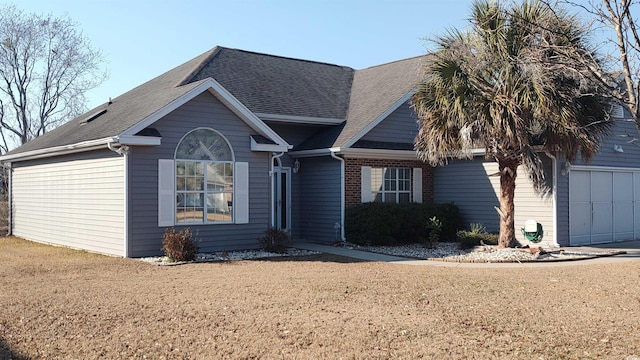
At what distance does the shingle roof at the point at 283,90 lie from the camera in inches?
714

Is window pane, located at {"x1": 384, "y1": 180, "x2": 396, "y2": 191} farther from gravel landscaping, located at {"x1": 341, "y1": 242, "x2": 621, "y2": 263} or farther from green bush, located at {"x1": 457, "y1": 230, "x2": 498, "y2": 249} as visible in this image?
green bush, located at {"x1": 457, "y1": 230, "x2": 498, "y2": 249}

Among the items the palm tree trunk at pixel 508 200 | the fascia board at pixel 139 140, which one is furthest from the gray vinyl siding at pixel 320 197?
the fascia board at pixel 139 140

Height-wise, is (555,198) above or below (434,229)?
above

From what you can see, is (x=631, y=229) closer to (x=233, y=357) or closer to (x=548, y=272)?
(x=548, y=272)

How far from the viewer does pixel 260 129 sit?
15875 millimetres

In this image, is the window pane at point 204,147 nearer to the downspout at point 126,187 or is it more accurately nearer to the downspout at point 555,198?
the downspout at point 126,187

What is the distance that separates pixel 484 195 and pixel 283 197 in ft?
20.2

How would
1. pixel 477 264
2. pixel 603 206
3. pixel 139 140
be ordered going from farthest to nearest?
1. pixel 603 206
2. pixel 477 264
3. pixel 139 140

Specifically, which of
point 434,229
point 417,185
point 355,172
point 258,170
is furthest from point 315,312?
point 417,185

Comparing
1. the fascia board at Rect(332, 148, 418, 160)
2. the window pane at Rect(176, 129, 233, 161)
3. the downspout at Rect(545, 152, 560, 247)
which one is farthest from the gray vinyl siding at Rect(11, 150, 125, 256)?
the downspout at Rect(545, 152, 560, 247)

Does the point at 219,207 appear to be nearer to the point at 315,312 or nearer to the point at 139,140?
the point at 139,140

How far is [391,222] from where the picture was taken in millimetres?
17500

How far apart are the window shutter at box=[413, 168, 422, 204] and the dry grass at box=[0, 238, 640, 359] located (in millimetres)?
6769

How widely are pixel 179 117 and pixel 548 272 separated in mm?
8909
